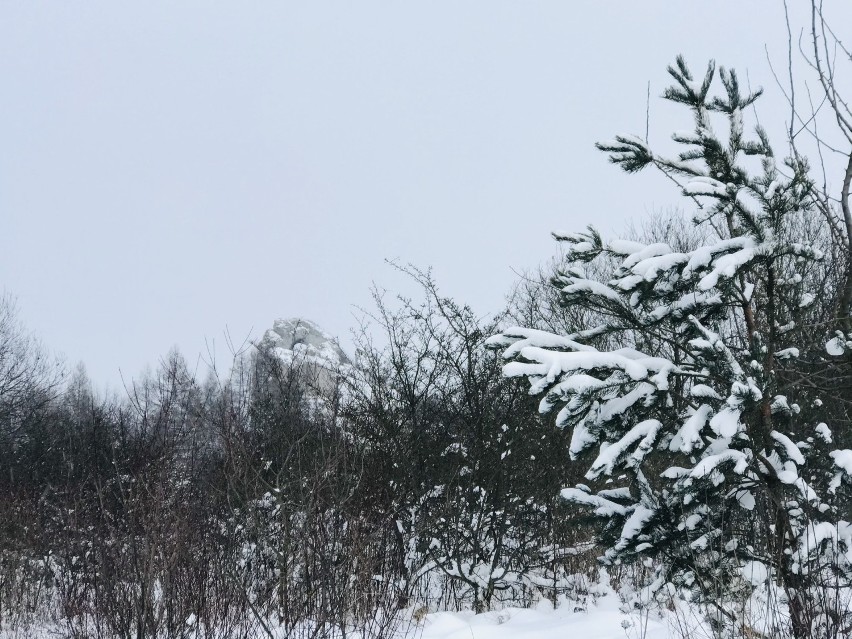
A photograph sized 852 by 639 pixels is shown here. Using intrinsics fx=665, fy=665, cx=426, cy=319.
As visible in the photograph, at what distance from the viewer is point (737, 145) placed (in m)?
4.54

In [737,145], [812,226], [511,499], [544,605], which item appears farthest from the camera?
[812,226]

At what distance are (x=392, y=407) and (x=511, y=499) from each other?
1.79 m

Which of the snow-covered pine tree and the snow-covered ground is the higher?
the snow-covered pine tree

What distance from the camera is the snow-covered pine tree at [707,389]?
389cm

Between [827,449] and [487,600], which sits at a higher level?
[827,449]

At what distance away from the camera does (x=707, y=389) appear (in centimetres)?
395

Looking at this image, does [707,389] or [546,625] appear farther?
[546,625]

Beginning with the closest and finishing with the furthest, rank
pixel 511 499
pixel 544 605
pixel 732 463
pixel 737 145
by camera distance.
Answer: pixel 732 463, pixel 737 145, pixel 544 605, pixel 511 499

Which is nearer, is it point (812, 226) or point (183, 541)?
point (183, 541)

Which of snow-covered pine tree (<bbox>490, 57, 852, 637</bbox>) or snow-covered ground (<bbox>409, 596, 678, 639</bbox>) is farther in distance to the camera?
snow-covered ground (<bbox>409, 596, 678, 639</bbox>)

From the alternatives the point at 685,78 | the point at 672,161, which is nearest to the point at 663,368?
the point at 672,161

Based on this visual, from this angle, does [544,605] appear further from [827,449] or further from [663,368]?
[663,368]

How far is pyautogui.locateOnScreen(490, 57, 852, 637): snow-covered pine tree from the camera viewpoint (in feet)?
12.8

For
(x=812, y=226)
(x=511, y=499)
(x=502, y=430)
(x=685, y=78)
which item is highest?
(x=812, y=226)
